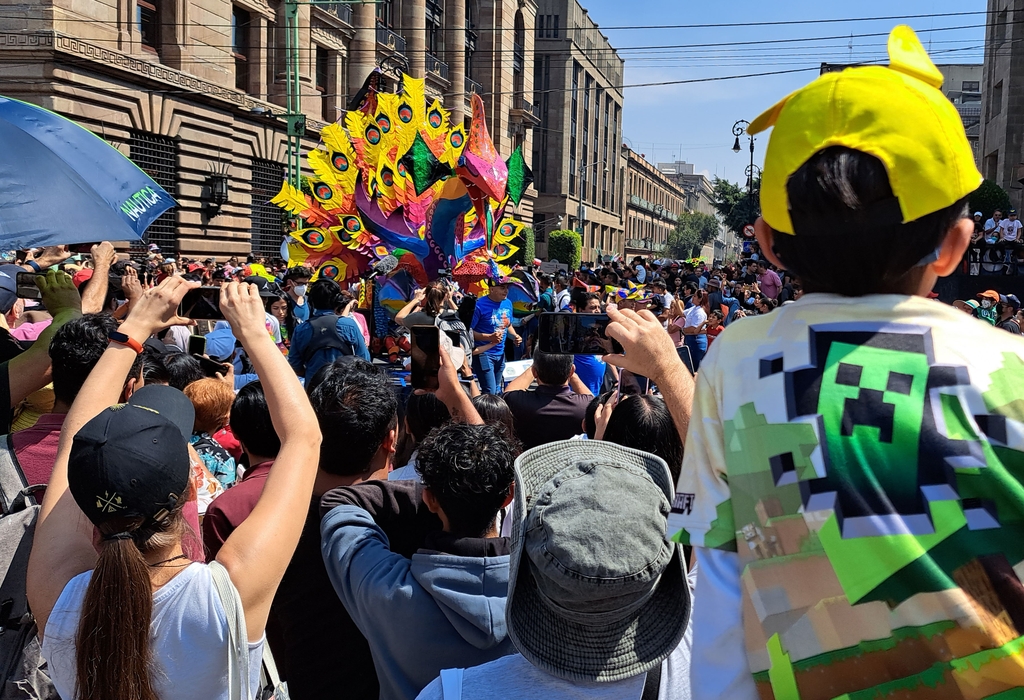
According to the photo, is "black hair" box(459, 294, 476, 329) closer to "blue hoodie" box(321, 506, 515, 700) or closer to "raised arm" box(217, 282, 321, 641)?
"raised arm" box(217, 282, 321, 641)

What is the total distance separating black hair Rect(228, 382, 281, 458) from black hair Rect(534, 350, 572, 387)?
1.93 meters

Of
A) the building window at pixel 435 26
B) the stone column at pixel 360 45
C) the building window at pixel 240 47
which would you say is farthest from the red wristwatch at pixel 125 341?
the building window at pixel 435 26

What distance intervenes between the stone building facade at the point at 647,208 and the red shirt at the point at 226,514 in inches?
3077

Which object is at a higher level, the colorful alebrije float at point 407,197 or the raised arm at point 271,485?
the colorful alebrije float at point 407,197

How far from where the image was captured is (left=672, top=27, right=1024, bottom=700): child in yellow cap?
3.64 ft

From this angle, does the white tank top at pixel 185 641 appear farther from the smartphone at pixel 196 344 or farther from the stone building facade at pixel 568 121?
the stone building facade at pixel 568 121

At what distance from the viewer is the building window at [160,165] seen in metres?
20.3

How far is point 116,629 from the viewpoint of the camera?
5.41ft

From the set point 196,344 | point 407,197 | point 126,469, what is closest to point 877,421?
point 126,469

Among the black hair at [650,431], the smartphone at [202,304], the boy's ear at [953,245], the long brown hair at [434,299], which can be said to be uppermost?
the boy's ear at [953,245]

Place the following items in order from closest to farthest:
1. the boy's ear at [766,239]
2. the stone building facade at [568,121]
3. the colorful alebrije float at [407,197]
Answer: the boy's ear at [766,239]
the colorful alebrije float at [407,197]
the stone building facade at [568,121]

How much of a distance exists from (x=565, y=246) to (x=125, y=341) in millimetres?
45149

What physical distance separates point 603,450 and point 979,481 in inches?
31.4

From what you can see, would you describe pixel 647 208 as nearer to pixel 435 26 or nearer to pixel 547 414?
pixel 435 26
